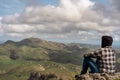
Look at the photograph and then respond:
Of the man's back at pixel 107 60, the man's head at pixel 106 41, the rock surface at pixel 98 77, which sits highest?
the man's head at pixel 106 41

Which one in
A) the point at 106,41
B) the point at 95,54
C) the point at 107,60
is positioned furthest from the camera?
the point at 107,60

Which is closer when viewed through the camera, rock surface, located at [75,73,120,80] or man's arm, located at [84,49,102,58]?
man's arm, located at [84,49,102,58]

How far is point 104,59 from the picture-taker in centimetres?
2469

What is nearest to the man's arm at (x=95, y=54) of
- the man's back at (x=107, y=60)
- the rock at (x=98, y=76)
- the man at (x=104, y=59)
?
the man at (x=104, y=59)

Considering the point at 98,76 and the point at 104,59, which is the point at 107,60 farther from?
the point at 98,76

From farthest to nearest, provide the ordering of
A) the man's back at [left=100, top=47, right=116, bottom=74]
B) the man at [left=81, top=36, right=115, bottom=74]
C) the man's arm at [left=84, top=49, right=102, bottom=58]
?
the man's back at [left=100, top=47, right=116, bottom=74]
the man at [left=81, top=36, right=115, bottom=74]
the man's arm at [left=84, top=49, right=102, bottom=58]

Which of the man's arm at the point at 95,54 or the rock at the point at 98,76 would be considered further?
the rock at the point at 98,76

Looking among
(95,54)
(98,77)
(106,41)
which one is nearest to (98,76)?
(98,77)

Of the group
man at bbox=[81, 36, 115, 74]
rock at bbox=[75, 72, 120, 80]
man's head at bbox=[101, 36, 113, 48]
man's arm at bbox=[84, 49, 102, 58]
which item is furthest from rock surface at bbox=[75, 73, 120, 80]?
man's head at bbox=[101, 36, 113, 48]

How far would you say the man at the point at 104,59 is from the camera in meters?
24.5

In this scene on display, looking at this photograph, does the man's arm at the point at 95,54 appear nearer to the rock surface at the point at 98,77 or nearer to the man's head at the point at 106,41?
the man's head at the point at 106,41

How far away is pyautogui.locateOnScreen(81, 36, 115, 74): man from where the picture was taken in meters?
24.5

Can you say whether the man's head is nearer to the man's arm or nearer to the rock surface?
the man's arm

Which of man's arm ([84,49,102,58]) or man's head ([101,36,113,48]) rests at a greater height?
man's head ([101,36,113,48])
